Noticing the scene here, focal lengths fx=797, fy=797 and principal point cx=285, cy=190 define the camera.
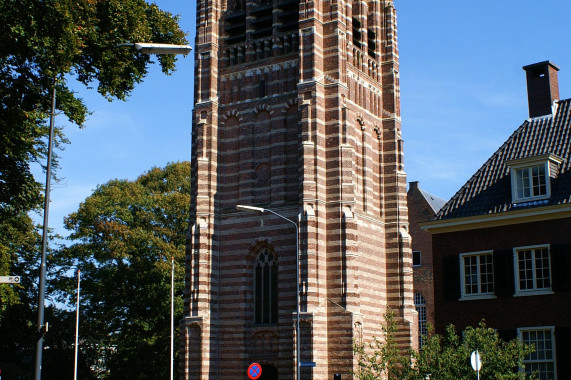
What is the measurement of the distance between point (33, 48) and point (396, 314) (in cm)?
2834

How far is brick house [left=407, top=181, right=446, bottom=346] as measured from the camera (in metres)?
64.0

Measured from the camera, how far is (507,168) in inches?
1303

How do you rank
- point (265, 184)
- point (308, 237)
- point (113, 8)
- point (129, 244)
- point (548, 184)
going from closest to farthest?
point (113, 8) < point (548, 184) < point (308, 237) < point (265, 184) < point (129, 244)

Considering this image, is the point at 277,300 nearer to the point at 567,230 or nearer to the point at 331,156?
the point at 331,156

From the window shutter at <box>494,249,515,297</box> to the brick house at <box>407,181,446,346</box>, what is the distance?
32475 millimetres

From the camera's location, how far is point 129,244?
187 ft

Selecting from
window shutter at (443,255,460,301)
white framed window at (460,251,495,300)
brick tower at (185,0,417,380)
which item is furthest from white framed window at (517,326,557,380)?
brick tower at (185,0,417,380)

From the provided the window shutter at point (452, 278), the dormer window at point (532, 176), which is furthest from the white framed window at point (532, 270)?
the window shutter at point (452, 278)

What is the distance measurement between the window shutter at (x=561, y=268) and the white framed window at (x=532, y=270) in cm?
33

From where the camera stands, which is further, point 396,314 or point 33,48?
point 396,314

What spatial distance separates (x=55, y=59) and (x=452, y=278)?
17506mm

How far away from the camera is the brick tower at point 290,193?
141 ft

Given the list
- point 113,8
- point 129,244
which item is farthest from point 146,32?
point 129,244

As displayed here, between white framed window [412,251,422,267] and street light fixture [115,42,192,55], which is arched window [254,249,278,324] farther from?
street light fixture [115,42,192,55]
